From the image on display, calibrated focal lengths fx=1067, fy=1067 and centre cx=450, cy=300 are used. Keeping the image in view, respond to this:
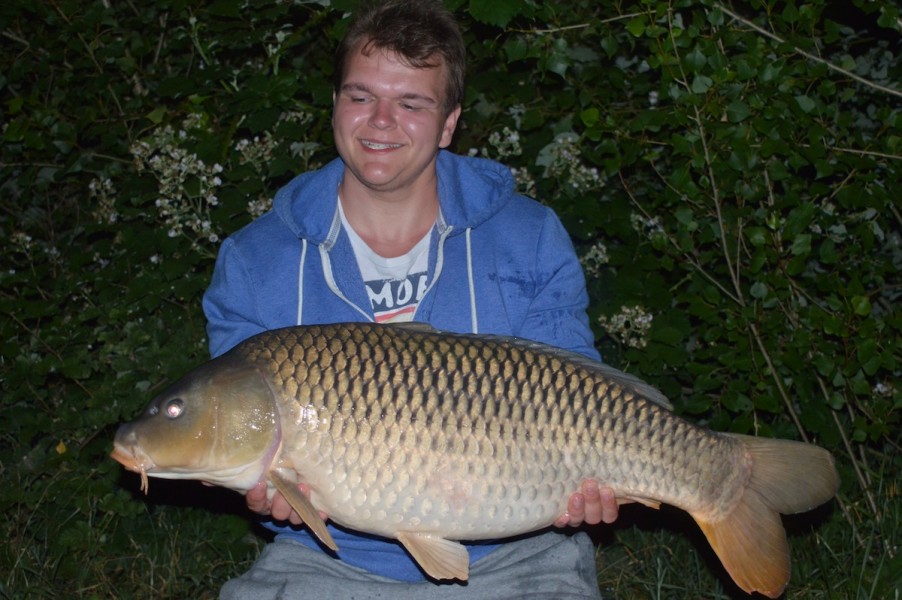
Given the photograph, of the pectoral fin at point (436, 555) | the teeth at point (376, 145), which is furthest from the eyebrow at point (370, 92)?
the pectoral fin at point (436, 555)

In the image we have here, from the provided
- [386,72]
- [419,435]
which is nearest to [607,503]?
[419,435]

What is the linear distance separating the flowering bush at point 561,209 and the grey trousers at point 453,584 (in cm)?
73

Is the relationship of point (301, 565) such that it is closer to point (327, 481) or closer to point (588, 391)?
point (327, 481)

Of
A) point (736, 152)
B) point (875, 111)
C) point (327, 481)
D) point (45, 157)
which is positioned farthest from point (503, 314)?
point (45, 157)

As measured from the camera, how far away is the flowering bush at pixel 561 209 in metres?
2.74

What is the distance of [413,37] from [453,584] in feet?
3.81

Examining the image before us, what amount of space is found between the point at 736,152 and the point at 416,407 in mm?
1303

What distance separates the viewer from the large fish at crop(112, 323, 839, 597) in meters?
1.84

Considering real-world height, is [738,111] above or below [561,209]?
above

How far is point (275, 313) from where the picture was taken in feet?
7.45

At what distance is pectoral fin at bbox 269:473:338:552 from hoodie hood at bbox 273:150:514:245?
2.02 feet

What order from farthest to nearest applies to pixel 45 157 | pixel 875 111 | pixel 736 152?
1. pixel 45 157
2. pixel 875 111
3. pixel 736 152

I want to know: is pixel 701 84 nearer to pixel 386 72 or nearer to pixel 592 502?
pixel 386 72

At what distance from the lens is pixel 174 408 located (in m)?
1.86
